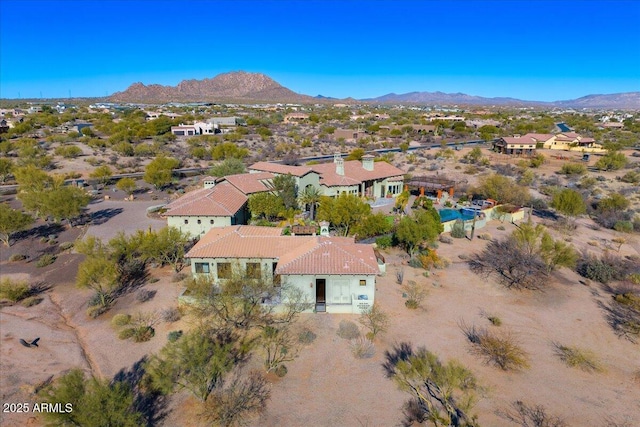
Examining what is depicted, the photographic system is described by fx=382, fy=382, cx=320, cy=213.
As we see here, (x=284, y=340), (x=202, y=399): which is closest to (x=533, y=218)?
(x=284, y=340)

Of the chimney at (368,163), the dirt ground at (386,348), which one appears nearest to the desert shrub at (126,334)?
the dirt ground at (386,348)

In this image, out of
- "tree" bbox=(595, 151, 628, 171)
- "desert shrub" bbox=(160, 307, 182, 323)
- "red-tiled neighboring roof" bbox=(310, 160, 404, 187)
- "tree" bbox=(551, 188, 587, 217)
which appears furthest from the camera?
"tree" bbox=(595, 151, 628, 171)

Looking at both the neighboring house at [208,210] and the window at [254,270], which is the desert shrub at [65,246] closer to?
the neighboring house at [208,210]

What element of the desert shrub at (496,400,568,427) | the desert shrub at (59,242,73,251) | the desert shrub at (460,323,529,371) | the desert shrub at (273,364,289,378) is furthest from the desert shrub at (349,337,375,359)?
the desert shrub at (59,242,73,251)

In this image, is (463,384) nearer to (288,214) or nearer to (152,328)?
(152,328)

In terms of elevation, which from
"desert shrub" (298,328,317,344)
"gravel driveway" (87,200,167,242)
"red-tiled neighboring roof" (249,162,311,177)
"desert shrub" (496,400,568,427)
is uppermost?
"red-tiled neighboring roof" (249,162,311,177)

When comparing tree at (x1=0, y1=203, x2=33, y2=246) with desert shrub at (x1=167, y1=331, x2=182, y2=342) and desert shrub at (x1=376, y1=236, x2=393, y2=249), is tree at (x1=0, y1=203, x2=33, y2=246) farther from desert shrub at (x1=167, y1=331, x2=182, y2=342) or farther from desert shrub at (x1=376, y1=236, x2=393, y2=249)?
desert shrub at (x1=376, y1=236, x2=393, y2=249)
